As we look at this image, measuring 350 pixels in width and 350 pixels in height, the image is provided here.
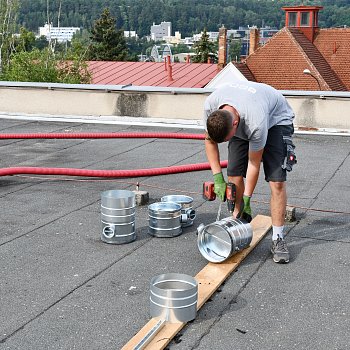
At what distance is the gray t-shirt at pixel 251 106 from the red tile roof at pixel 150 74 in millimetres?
29782

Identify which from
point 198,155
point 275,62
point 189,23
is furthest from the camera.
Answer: point 189,23

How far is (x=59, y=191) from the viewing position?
22.9 feet

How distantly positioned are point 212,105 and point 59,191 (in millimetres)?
2875

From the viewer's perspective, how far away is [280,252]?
491 centimetres

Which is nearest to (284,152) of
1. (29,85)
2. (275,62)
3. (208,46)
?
(29,85)

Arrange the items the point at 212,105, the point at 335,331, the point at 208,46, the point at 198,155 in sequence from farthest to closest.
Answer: the point at 208,46, the point at 198,155, the point at 212,105, the point at 335,331

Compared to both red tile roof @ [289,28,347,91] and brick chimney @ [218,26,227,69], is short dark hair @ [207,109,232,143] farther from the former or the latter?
brick chimney @ [218,26,227,69]

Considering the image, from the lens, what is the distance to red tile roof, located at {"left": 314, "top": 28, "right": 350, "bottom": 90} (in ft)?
128

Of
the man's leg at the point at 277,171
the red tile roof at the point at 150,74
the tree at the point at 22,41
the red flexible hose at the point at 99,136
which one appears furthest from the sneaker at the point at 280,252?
the red tile roof at the point at 150,74

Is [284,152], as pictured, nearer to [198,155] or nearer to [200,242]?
[200,242]

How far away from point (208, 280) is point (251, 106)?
1.30 meters

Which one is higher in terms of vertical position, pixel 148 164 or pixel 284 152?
pixel 284 152

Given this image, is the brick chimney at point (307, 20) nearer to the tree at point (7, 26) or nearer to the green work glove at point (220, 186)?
the tree at point (7, 26)

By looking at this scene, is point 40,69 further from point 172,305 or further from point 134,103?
point 172,305
